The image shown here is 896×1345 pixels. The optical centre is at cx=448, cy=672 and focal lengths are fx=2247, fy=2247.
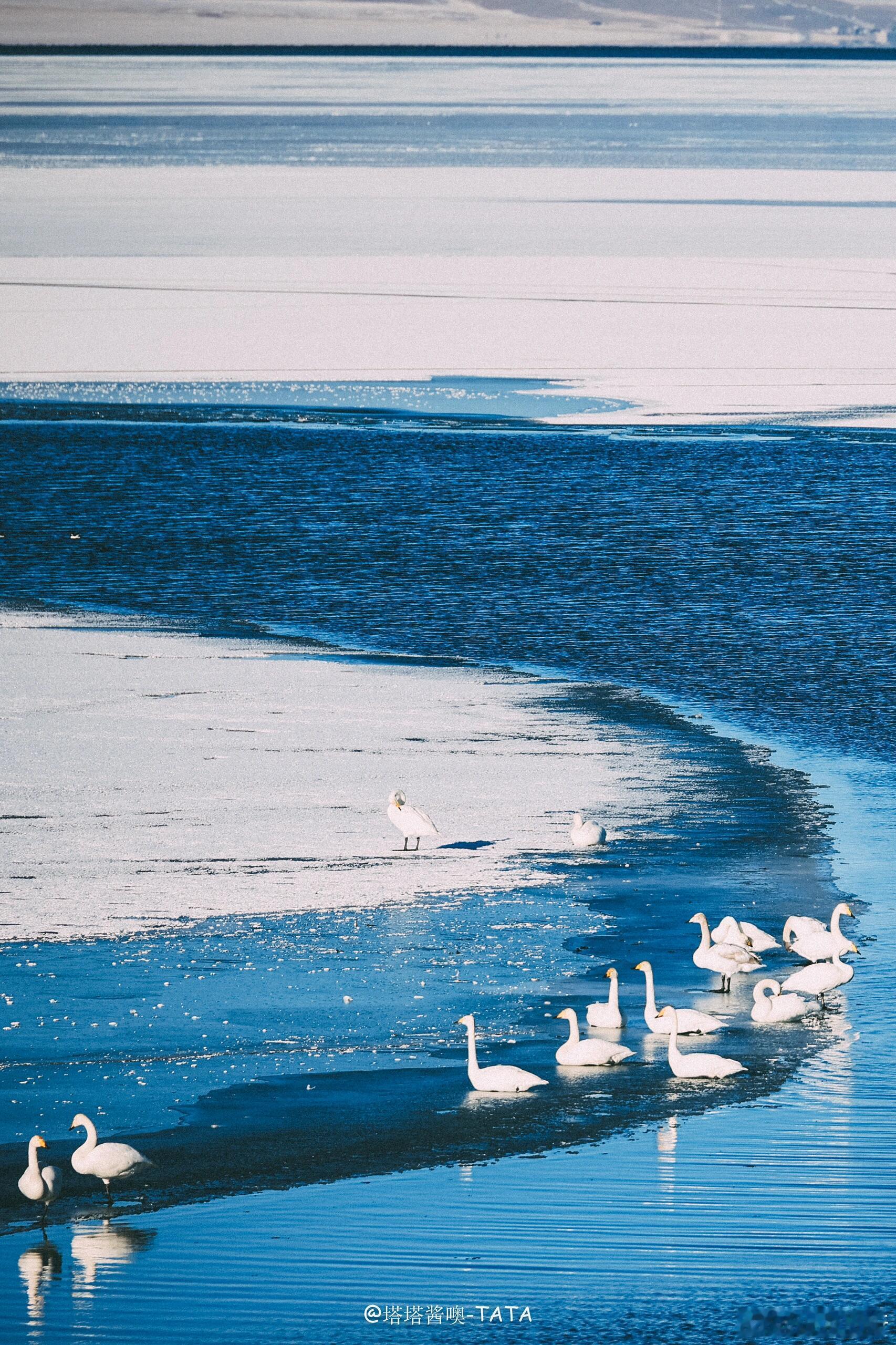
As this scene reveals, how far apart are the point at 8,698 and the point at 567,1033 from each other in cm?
690

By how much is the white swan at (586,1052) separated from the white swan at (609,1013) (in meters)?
0.22

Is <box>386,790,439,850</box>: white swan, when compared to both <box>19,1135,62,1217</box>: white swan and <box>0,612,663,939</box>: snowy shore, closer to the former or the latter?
<box>0,612,663,939</box>: snowy shore

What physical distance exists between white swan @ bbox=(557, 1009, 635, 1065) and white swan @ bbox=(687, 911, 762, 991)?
92cm

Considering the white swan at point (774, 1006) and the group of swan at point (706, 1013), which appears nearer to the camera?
the group of swan at point (706, 1013)

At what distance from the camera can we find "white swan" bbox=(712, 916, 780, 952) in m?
10.1

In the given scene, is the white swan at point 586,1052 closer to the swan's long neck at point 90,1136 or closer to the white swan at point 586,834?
the swan's long neck at point 90,1136

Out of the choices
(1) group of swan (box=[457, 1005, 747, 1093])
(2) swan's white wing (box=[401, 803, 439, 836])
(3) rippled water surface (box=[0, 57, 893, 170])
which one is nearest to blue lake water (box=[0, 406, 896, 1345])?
(1) group of swan (box=[457, 1005, 747, 1093])

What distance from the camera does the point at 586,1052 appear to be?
9.05 metres

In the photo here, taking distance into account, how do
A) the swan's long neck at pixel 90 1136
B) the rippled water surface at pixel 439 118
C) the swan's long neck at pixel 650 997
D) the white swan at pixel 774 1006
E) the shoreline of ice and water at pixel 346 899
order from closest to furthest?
the swan's long neck at pixel 90 1136
the shoreline of ice and water at pixel 346 899
the swan's long neck at pixel 650 997
the white swan at pixel 774 1006
the rippled water surface at pixel 439 118

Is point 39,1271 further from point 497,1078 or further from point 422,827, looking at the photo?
point 422,827

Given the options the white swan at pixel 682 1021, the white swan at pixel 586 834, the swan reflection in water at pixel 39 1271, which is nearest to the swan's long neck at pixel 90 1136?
the swan reflection in water at pixel 39 1271

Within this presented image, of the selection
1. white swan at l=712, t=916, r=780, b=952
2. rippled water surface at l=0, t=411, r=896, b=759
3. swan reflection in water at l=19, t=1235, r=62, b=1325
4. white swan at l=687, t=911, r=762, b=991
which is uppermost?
rippled water surface at l=0, t=411, r=896, b=759

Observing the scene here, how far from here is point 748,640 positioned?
17.2 metres

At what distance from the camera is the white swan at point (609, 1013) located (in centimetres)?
938
